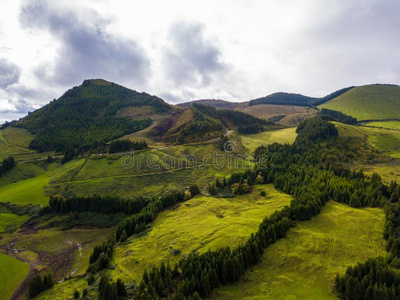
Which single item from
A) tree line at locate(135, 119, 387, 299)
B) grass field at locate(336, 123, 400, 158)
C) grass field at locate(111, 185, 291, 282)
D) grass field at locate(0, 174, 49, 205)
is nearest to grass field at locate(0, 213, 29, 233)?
grass field at locate(0, 174, 49, 205)

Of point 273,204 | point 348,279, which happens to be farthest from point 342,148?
point 348,279

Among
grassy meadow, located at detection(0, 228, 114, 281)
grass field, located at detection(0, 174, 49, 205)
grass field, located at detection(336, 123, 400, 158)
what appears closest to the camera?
grassy meadow, located at detection(0, 228, 114, 281)

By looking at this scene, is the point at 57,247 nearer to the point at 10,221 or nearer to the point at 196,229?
the point at 10,221

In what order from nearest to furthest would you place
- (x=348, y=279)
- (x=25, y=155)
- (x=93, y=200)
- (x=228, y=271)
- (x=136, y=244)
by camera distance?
(x=348, y=279) → (x=228, y=271) → (x=136, y=244) → (x=93, y=200) → (x=25, y=155)

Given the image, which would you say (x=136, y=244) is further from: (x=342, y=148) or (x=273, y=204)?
(x=342, y=148)

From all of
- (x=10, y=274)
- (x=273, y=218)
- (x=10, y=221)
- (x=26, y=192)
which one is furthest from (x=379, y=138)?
(x=26, y=192)

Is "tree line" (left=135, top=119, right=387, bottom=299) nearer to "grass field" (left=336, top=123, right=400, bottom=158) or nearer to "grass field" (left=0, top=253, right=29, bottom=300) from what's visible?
"grass field" (left=0, top=253, right=29, bottom=300)
